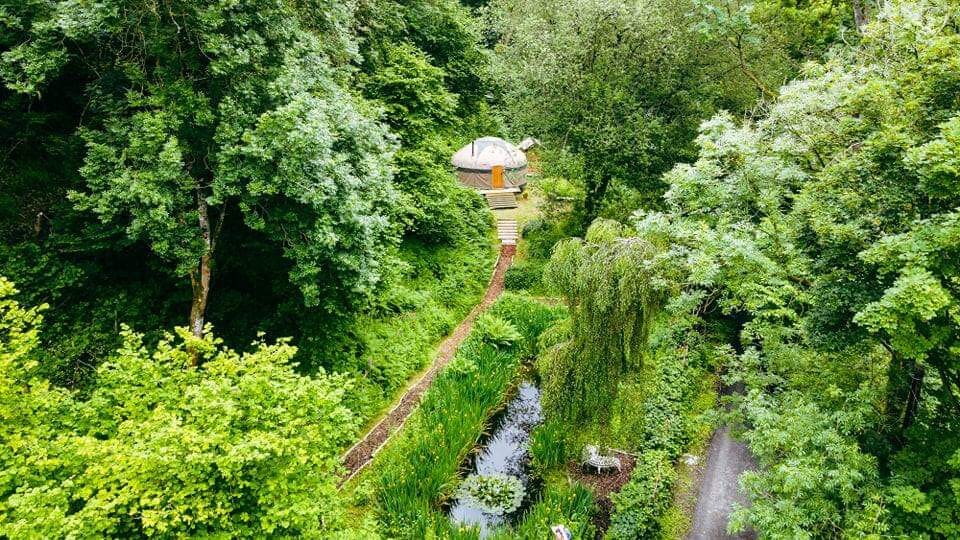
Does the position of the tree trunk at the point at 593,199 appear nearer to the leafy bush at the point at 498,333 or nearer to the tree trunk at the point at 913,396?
the leafy bush at the point at 498,333

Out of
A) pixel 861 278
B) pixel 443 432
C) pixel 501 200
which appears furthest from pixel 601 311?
pixel 501 200

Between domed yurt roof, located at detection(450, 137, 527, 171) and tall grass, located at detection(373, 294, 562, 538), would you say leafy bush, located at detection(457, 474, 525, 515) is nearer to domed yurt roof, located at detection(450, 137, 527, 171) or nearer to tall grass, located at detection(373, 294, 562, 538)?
tall grass, located at detection(373, 294, 562, 538)

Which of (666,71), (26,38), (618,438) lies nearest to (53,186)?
(26,38)

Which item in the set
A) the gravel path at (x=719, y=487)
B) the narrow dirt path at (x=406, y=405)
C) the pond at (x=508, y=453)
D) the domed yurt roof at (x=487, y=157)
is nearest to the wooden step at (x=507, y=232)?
the domed yurt roof at (x=487, y=157)

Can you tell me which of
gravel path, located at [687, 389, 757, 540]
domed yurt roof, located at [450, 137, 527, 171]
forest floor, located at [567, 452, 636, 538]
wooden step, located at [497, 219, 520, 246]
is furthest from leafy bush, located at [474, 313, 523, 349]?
domed yurt roof, located at [450, 137, 527, 171]

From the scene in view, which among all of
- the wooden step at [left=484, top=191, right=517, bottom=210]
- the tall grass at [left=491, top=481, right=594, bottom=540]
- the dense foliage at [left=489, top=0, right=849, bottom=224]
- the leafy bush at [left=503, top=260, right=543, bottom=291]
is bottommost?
the tall grass at [left=491, top=481, right=594, bottom=540]

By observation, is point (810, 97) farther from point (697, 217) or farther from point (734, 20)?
point (734, 20)
